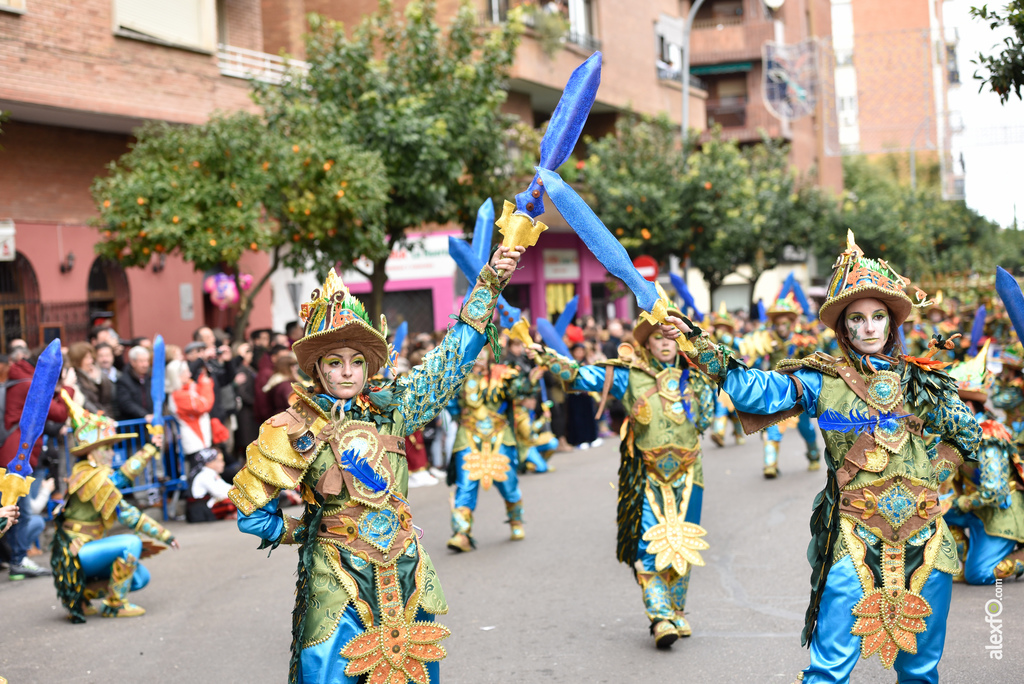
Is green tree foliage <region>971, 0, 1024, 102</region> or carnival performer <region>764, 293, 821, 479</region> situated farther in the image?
carnival performer <region>764, 293, 821, 479</region>

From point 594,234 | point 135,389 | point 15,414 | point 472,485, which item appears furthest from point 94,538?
point 594,234

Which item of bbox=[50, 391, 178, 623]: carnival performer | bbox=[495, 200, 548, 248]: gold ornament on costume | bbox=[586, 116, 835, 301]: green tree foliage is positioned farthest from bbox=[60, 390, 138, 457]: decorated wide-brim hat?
bbox=[586, 116, 835, 301]: green tree foliage

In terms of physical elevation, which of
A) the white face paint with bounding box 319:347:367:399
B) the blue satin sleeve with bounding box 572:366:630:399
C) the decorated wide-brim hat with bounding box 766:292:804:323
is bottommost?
the blue satin sleeve with bounding box 572:366:630:399

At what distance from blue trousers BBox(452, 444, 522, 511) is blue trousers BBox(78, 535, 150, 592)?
2667 millimetres

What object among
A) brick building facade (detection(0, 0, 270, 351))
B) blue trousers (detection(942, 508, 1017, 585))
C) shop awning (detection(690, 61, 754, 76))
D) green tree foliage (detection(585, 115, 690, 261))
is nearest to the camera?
blue trousers (detection(942, 508, 1017, 585))

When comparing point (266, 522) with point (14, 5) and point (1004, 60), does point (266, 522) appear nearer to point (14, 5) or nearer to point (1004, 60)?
point (1004, 60)

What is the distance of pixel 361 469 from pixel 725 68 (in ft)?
138

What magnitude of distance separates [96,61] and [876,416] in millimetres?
14317

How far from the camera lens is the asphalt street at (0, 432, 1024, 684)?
5559 millimetres

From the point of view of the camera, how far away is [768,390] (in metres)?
4.05

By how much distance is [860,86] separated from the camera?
58.0 ft

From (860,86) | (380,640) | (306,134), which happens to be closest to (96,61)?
(306,134)

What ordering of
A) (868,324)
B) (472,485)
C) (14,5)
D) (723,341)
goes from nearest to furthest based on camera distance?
1. (868,324)
2. (472,485)
3. (723,341)
4. (14,5)

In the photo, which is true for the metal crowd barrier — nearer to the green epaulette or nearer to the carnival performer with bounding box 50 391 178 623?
the carnival performer with bounding box 50 391 178 623
